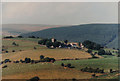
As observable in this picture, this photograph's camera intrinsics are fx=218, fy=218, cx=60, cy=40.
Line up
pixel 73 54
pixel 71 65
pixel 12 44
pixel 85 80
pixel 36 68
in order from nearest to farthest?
pixel 85 80 < pixel 36 68 < pixel 71 65 < pixel 73 54 < pixel 12 44

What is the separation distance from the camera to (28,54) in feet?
421

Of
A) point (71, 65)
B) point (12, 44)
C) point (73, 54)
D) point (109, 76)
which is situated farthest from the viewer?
point (12, 44)

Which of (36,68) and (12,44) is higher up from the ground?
(12,44)

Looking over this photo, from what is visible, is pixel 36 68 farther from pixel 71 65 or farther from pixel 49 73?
pixel 71 65

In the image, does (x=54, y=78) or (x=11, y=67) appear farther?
(x=11, y=67)

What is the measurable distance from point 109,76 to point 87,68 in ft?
43.7

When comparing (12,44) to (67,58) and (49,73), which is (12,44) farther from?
(49,73)

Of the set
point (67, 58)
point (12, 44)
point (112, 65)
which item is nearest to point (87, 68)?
point (112, 65)

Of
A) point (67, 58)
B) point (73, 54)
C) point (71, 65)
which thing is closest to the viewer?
point (71, 65)

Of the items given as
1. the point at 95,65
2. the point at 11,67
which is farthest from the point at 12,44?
the point at 95,65

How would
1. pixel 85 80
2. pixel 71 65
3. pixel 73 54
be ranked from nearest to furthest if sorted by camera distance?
pixel 85 80
pixel 71 65
pixel 73 54

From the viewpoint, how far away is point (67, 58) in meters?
127

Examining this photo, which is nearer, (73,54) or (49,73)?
(49,73)

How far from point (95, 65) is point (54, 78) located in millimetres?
31148
